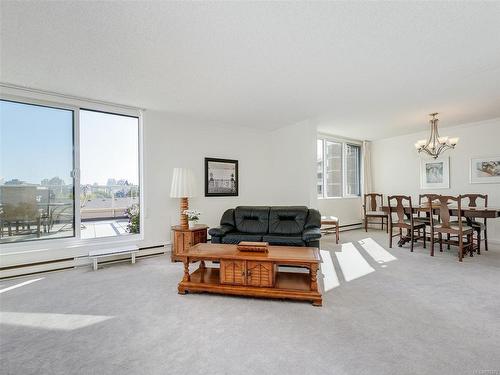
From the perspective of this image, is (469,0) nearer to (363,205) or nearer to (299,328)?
(299,328)

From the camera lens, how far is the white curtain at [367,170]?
712 centimetres

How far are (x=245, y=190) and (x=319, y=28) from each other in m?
3.84

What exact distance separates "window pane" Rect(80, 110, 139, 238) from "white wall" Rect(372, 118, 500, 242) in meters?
6.21

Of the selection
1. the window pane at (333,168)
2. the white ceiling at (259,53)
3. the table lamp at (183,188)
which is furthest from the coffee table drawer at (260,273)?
the window pane at (333,168)

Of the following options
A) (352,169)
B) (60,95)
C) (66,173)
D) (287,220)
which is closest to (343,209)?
(352,169)

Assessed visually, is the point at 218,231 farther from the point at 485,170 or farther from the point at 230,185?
the point at 485,170

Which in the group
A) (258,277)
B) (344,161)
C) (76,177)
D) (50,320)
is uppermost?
(344,161)

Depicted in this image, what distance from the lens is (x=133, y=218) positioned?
448cm

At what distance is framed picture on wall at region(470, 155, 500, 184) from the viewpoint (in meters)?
5.16

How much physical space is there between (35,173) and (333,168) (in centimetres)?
610

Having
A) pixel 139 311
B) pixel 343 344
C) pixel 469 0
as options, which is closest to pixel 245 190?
pixel 139 311

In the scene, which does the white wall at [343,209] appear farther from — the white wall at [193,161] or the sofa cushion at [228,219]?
the sofa cushion at [228,219]

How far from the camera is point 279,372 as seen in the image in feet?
5.18

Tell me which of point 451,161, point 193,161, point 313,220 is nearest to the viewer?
point 313,220
